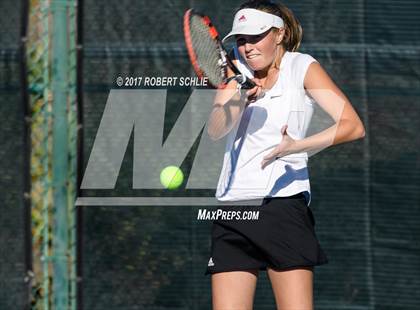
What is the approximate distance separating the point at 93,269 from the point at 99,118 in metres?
0.76

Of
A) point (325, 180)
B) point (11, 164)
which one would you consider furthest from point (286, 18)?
point (11, 164)

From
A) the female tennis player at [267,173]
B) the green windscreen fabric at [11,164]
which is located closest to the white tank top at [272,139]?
the female tennis player at [267,173]

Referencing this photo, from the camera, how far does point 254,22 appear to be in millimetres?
3422

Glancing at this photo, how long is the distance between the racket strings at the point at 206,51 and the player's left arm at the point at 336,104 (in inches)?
14.2

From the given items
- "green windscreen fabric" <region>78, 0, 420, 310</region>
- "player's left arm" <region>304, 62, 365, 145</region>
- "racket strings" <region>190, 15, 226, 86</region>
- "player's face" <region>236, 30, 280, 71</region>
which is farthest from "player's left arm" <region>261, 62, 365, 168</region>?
"green windscreen fabric" <region>78, 0, 420, 310</region>

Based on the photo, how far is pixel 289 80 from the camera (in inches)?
135

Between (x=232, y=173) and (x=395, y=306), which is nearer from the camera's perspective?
(x=232, y=173)

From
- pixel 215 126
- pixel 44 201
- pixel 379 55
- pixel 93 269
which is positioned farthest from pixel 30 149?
pixel 379 55

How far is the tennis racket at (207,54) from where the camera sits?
355 cm

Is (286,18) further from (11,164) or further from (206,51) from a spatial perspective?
(11,164)

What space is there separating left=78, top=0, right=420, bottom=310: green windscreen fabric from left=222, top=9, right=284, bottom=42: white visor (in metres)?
1.29

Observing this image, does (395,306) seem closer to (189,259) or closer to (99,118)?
(189,259)

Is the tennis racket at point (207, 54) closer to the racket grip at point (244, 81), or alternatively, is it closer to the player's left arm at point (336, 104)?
the racket grip at point (244, 81)

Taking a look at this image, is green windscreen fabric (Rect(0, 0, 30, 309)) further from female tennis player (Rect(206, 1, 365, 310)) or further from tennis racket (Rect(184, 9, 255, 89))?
female tennis player (Rect(206, 1, 365, 310))
